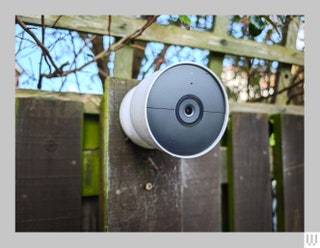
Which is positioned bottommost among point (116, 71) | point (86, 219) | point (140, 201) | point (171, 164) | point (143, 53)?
point (86, 219)

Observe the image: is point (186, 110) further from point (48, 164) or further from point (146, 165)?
point (48, 164)

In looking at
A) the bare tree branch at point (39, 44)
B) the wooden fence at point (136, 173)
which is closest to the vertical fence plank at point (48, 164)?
the wooden fence at point (136, 173)

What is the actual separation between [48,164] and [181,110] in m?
0.54

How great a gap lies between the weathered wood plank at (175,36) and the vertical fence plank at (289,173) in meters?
0.31

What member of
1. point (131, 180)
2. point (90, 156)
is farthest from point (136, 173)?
point (90, 156)

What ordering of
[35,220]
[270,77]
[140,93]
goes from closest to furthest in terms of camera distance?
[140,93], [35,220], [270,77]

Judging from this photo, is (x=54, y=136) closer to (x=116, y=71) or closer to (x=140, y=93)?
(x=116, y=71)

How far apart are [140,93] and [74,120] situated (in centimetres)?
39

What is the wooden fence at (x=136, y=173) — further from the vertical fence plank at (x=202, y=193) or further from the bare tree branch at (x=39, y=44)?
the bare tree branch at (x=39, y=44)

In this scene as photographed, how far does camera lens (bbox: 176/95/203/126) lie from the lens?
0.60m

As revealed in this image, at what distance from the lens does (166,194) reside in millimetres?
800

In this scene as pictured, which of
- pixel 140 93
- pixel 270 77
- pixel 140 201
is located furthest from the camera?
pixel 270 77

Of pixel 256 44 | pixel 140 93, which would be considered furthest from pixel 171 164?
pixel 256 44

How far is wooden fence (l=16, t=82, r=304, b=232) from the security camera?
17 cm
